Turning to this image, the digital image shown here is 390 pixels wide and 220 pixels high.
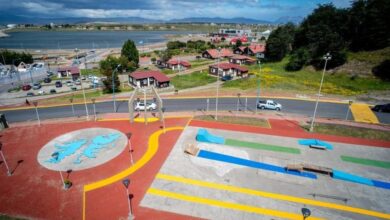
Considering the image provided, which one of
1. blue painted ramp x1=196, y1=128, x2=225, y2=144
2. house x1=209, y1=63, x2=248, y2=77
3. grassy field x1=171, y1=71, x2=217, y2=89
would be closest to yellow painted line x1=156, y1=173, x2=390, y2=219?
blue painted ramp x1=196, y1=128, x2=225, y2=144

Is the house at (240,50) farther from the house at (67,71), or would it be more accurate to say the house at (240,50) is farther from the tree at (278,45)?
the house at (67,71)

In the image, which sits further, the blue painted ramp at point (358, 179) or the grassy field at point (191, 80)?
the grassy field at point (191, 80)

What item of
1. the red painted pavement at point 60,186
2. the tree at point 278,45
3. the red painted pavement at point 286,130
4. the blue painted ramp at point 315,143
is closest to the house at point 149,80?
the red painted pavement at point 286,130

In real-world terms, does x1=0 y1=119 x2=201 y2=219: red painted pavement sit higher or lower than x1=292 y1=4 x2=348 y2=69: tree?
lower

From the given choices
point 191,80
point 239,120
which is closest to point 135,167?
point 239,120

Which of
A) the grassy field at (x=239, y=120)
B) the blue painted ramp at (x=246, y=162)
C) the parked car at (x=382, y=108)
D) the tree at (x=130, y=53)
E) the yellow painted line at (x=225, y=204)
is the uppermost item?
the tree at (x=130, y=53)

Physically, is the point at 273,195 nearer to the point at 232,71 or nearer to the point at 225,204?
the point at 225,204

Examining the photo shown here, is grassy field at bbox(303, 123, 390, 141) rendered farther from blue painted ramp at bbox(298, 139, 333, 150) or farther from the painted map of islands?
the painted map of islands
